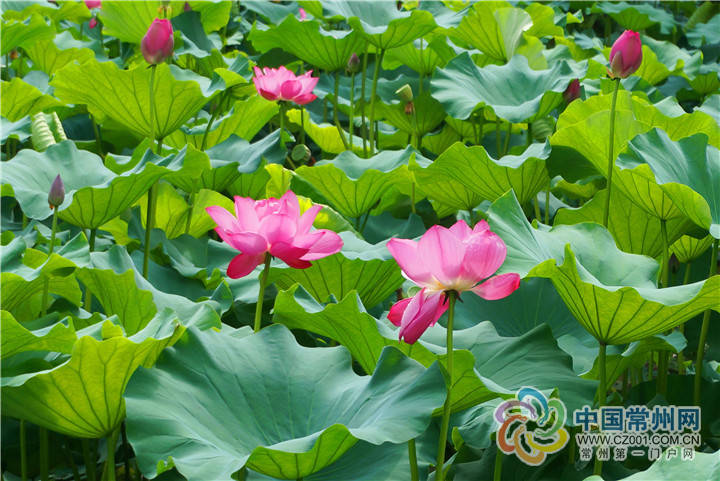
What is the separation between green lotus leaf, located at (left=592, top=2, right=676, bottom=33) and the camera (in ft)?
11.4

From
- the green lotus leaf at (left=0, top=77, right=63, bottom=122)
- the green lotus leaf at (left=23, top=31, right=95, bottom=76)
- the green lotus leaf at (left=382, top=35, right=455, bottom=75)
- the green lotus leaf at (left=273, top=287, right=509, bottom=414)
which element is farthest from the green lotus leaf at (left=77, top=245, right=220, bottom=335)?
the green lotus leaf at (left=23, top=31, right=95, bottom=76)

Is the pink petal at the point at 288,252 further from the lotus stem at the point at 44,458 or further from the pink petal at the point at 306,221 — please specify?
the lotus stem at the point at 44,458

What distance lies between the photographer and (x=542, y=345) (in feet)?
3.50

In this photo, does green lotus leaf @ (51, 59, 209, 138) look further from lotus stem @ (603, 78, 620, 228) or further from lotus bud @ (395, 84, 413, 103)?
lotus stem @ (603, 78, 620, 228)

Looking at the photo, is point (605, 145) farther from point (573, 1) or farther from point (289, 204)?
point (573, 1)

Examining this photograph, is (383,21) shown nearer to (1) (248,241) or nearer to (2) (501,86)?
(2) (501,86)

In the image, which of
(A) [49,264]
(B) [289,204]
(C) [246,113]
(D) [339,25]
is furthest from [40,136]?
(D) [339,25]

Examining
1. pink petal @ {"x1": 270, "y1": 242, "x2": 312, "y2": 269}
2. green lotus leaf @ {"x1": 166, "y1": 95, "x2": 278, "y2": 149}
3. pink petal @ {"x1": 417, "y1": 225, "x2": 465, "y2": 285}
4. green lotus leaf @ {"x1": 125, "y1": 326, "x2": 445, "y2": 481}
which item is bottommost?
green lotus leaf @ {"x1": 166, "y1": 95, "x2": 278, "y2": 149}

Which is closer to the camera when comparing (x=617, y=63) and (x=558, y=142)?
(x=617, y=63)

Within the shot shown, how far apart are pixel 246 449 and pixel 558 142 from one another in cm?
85

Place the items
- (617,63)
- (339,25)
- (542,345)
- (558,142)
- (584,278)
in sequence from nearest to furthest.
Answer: (584,278)
(542,345)
(617,63)
(558,142)
(339,25)

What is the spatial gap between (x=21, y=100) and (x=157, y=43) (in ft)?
2.04

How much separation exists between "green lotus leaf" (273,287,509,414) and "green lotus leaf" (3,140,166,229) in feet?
1.31

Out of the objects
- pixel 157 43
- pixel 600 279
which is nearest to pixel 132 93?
pixel 157 43
